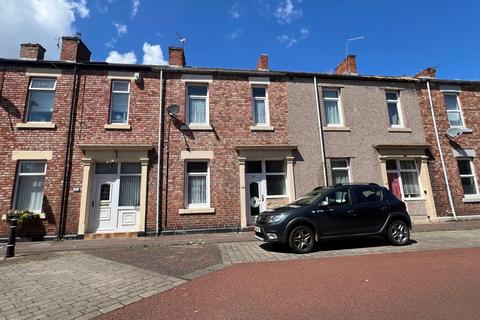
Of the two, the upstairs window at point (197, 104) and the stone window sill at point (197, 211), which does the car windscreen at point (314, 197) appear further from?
the upstairs window at point (197, 104)

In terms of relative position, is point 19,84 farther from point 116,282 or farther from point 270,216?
point 270,216

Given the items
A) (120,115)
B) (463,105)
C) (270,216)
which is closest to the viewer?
(270,216)

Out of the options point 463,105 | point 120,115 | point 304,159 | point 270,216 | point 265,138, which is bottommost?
point 270,216

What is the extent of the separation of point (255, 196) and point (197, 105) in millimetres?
4681

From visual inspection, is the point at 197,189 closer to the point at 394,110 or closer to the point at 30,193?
the point at 30,193

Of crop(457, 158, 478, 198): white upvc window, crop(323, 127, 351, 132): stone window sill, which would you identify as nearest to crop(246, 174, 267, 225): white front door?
crop(323, 127, 351, 132): stone window sill

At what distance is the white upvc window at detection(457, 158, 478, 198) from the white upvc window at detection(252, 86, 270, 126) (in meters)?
9.63

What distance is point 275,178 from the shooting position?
12445 mm

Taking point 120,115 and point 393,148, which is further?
point 393,148

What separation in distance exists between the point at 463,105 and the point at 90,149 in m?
17.6

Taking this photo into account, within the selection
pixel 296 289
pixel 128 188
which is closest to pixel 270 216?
pixel 296 289

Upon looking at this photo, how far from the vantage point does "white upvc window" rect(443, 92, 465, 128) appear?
14484 millimetres

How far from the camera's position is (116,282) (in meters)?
5.21

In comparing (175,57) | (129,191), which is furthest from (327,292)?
(175,57)
